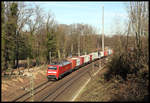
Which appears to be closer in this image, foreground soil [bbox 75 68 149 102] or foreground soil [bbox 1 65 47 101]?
foreground soil [bbox 75 68 149 102]

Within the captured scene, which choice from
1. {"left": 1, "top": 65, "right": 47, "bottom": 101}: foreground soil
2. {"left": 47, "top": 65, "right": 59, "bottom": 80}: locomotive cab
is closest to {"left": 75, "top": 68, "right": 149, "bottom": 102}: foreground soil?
{"left": 1, "top": 65, "right": 47, "bottom": 101}: foreground soil

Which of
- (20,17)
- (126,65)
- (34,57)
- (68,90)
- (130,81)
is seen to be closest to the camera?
(130,81)

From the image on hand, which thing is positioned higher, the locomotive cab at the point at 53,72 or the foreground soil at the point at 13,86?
the locomotive cab at the point at 53,72

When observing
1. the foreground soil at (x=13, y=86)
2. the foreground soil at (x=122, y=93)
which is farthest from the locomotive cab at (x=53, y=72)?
the foreground soil at (x=122, y=93)

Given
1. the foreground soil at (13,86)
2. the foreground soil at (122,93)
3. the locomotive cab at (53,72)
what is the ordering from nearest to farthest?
1. the foreground soil at (122,93)
2. the foreground soil at (13,86)
3. the locomotive cab at (53,72)

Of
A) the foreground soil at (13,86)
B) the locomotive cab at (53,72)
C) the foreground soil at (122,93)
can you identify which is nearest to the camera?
the foreground soil at (122,93)

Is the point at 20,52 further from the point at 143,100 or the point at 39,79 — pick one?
the point at 143,100

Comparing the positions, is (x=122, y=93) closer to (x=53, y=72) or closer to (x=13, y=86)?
(x=53, y=72)

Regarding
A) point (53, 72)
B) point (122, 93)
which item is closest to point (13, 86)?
point (53, 72)

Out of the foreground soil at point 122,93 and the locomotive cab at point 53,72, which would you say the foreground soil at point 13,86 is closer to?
the locomotive cab at point 53,72

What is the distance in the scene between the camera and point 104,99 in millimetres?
13492

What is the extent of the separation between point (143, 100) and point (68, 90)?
9565 mm

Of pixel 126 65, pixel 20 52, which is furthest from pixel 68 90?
pixel 20 52

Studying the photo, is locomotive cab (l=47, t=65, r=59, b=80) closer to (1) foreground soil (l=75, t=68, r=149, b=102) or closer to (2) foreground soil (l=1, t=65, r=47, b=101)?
(2) foreground soil (l=1, t=65, r=47, b=101)
